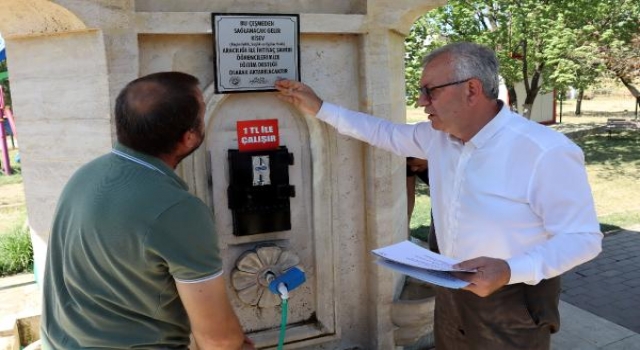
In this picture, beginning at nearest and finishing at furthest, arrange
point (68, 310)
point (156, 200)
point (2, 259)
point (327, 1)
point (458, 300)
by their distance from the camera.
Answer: point (156, 200), point (68, 310), point (458, 300), point (327, 1), point (2, 259)

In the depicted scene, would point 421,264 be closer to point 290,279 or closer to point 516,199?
point 516,199

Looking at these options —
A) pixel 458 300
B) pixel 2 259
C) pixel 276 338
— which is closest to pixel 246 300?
pixel 276 338

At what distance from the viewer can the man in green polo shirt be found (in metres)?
1.62

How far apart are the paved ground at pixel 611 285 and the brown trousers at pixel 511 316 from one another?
281 cm

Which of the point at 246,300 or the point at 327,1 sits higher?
the point at 327,1

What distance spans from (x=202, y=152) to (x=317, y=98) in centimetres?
64

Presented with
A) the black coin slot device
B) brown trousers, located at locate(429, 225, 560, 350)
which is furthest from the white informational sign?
brown trousers, located at locate(429, 225, 560, 350)

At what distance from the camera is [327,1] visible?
313 cm

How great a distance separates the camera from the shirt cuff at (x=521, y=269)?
2.11 m

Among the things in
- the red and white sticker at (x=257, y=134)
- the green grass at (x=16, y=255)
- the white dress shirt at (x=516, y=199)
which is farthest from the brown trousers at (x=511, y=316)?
the green grass at (x=16, y=255)

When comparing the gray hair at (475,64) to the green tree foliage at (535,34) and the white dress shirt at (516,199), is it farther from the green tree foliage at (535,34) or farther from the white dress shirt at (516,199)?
the green tree foliage at (535,34)

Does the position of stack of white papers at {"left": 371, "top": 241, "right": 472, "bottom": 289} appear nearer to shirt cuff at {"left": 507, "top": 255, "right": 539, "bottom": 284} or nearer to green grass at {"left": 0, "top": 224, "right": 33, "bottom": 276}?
shirt cuff at {"left": 507, "top": 255, "right": 539, "bottom": 284}

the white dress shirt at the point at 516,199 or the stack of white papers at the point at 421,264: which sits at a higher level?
the white dress shirt at the point at 516,199

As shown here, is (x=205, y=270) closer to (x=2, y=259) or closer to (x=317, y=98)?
(x=317, y=98)
